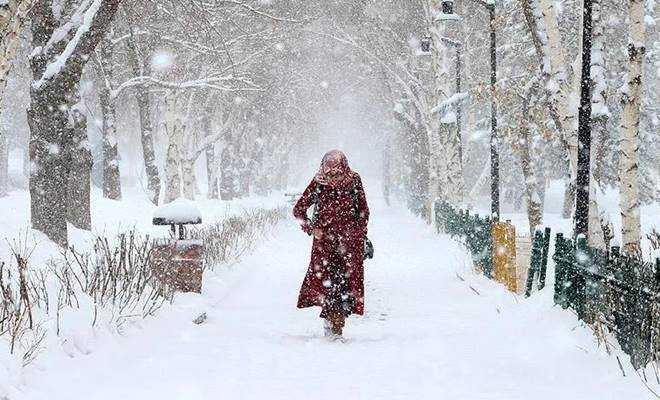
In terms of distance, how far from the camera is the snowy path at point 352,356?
500 centimetres

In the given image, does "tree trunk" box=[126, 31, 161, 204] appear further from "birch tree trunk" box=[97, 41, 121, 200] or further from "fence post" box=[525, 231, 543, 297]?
"fence post" box=[525, 231, 543, 297]

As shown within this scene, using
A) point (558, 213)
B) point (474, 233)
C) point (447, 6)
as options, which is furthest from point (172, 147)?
point (558, 213)

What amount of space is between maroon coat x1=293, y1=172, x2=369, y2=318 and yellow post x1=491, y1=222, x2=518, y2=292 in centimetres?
351

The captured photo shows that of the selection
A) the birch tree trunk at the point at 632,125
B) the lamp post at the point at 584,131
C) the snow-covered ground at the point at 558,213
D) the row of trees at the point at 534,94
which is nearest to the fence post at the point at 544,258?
the lamp post at the point at 584,131

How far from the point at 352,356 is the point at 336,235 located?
147 centimetres

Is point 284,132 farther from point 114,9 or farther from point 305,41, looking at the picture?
point 114,9

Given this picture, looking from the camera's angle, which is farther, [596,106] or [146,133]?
[146,133]

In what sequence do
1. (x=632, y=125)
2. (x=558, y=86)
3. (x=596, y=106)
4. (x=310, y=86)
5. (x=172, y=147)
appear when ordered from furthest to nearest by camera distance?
(x=310, y=86) < (x=172, y=147) < (x=596, y=106) < (x=558, y=86) < (x=632, y=125)

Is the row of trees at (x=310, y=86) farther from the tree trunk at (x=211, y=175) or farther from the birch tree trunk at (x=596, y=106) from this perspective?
the tree trunk at (x=211, y=175)

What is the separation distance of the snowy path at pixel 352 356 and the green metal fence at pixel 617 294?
219 millimetres

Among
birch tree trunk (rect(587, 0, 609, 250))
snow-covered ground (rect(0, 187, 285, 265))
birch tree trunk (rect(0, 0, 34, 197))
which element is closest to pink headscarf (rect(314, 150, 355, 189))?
snow-covered ground (rect(0, 187, 285, 265))

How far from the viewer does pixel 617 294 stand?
18.7 feet

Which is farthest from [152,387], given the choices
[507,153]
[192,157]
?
[507,153]

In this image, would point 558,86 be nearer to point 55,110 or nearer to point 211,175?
point 55,110
